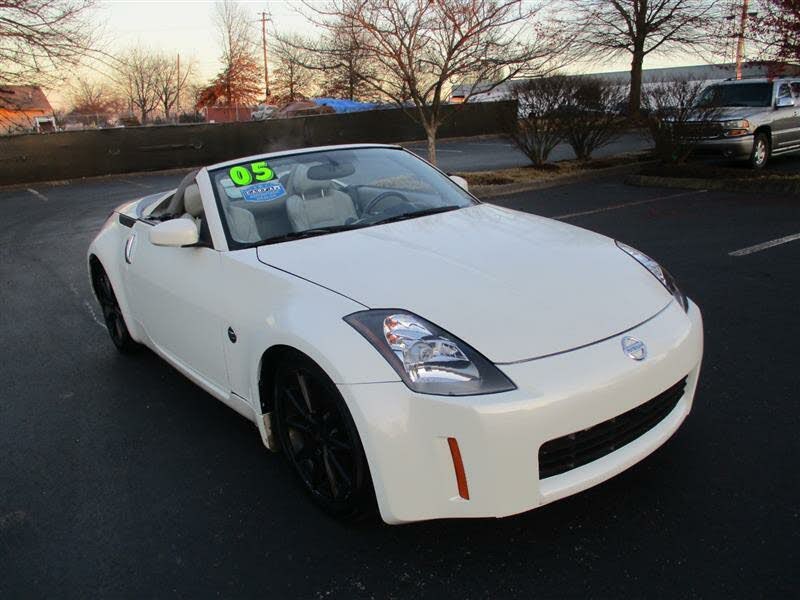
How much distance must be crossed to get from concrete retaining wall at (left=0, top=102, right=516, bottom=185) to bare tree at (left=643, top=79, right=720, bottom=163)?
3569 millimetres

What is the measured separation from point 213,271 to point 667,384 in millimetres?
2007

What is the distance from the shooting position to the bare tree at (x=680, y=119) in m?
11.3

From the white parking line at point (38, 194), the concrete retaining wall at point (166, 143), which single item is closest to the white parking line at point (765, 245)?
the concrete retaining wall at point (166, 143)

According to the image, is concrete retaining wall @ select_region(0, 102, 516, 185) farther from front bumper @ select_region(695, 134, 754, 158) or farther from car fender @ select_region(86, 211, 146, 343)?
car fender @ select_region(86, 211, 146, 343)

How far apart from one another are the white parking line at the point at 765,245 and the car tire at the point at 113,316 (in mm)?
5374

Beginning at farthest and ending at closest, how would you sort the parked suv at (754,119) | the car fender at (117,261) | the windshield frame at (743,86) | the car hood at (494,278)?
the windshield frame at (743,86)
the parked suv at (754,119)
the car fender at (117,261)
the car hood at (494,278)

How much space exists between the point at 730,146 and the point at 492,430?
11.8 meters

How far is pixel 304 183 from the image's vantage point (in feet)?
11.5

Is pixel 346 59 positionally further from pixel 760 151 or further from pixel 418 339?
pixel 418 339

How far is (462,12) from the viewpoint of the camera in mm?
10242

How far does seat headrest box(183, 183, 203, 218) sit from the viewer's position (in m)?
3.56

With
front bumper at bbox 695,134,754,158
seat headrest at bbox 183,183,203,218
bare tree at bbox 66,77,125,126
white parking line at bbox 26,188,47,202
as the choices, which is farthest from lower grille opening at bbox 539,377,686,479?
bare tree at bbox 66,77,125,126

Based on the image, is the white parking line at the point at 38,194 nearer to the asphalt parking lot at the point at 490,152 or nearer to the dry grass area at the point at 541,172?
the asphalt parking lot at the point at 490,152

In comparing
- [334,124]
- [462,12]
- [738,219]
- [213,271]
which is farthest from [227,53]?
[213,271]
